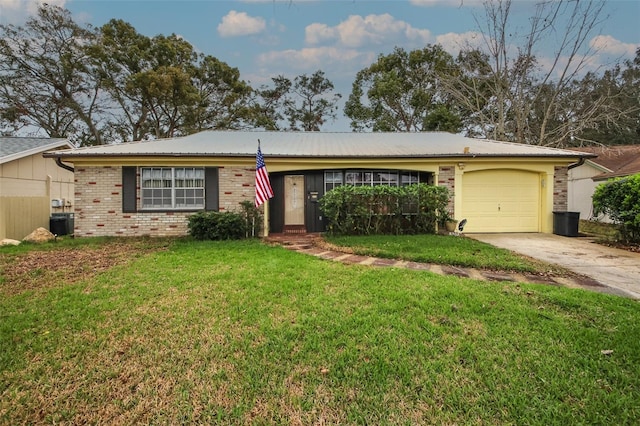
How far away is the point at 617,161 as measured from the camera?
54.4ft

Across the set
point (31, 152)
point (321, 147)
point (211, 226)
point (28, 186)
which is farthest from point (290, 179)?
point (28, 186)

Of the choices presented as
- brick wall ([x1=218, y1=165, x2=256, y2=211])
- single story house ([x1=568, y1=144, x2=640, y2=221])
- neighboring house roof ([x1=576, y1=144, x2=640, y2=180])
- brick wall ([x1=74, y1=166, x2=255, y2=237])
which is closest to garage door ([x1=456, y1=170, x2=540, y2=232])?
brick wall ([x1=218, y1=165, x2=256, y2=211])

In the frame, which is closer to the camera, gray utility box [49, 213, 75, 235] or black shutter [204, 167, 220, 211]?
black shutter [204, 167, 220, 211]

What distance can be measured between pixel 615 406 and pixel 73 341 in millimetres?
4486

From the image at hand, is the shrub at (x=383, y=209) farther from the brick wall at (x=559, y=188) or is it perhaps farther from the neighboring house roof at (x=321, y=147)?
the brick wall at (x=559, y=188)

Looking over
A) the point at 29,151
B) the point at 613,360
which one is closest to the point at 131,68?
the point at 29,151

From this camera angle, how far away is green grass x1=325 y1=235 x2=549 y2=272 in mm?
5344

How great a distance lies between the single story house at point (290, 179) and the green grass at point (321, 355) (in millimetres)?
5458

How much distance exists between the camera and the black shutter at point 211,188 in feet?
30.3

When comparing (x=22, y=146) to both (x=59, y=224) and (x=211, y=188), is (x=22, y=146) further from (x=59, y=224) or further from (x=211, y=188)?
(x=211, y=188)

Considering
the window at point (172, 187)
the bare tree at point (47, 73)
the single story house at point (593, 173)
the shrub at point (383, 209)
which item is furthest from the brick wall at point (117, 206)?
the single story house at point (593, 173)

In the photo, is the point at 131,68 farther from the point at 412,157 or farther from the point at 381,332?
the point at 381,332

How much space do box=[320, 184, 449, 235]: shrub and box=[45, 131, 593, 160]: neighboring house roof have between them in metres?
1.34

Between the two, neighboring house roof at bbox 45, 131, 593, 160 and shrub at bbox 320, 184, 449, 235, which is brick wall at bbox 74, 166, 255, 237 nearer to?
neighboring house roof at bbox 45, 131, 593, 160
